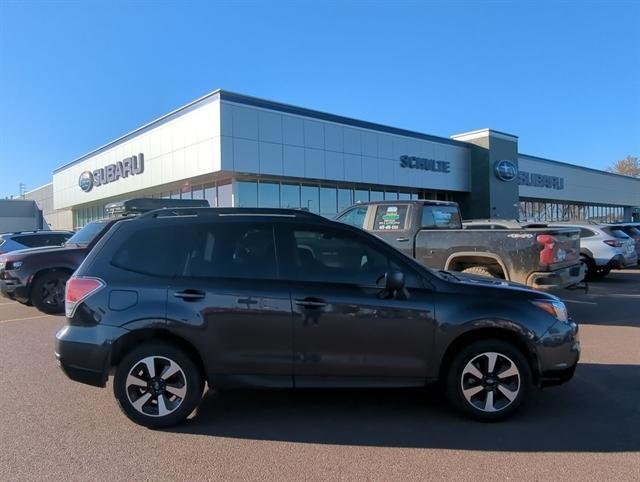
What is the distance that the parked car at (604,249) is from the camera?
48.2 ft

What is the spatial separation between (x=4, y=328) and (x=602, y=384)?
29.7 feet

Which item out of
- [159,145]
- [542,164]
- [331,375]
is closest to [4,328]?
[331,375]

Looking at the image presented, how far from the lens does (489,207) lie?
33.1m

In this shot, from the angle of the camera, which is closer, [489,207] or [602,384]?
[602,384]

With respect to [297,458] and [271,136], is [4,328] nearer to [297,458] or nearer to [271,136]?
[297,458]

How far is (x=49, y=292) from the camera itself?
10320 millimetres

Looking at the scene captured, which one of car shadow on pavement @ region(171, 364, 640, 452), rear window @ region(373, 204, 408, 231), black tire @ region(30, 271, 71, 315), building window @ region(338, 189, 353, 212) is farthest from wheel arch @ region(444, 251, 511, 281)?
building window @ region(338, 189, 353, 212)

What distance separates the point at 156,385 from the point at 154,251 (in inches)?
44.1

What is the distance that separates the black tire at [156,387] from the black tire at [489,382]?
2.18 m

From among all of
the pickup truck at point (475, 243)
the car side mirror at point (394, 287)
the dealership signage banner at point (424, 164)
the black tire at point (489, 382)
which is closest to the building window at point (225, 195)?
the dealership signage banner at point (424, 164)

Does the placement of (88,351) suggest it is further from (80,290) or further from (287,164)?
(287,164)

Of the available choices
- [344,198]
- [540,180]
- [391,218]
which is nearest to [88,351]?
[391,218]

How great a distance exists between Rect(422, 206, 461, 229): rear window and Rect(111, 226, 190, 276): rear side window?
5924 mm

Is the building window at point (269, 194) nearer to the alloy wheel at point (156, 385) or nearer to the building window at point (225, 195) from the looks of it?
the building window at point (225, 195)
